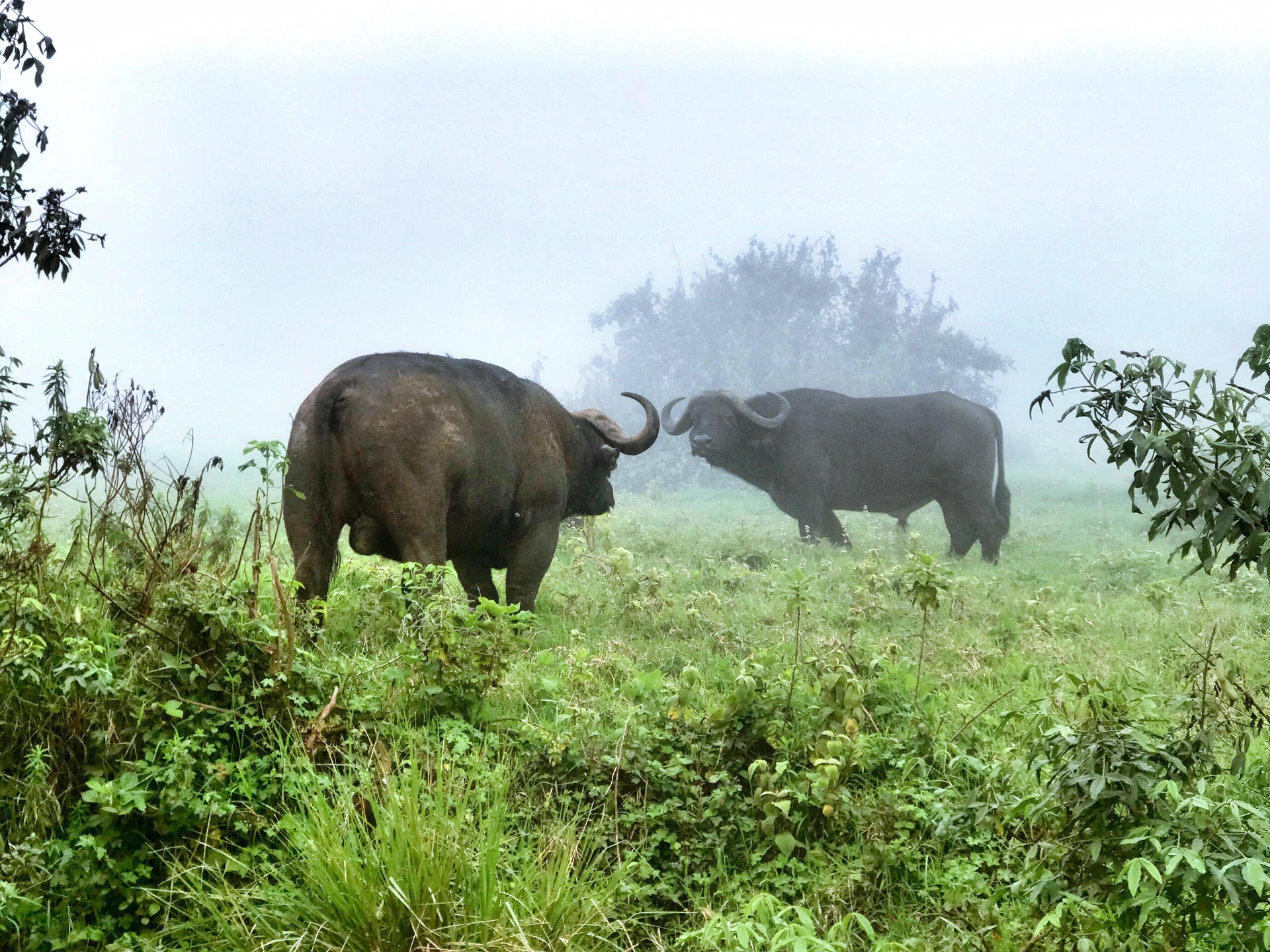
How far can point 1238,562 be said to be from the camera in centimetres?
215

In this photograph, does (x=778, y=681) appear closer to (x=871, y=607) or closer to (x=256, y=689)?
(x=256, y=689)

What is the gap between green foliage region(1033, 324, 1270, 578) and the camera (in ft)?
6.64

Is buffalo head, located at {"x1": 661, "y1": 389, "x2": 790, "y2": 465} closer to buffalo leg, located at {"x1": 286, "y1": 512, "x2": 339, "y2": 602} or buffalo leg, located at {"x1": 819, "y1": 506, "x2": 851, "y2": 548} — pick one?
buffalo leg, located at {"x1": 819, "y1": 506, "x2": 851, "y2": 548}

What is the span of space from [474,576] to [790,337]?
11887 mm

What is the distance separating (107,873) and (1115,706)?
111 inches

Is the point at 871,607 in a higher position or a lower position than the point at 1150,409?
lower

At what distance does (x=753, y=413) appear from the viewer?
11.2 meters

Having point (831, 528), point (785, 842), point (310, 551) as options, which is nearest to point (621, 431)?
point (310, 551)

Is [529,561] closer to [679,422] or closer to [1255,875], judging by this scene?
[1255,875]

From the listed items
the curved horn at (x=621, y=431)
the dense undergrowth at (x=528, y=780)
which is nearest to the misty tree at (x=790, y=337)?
the curved horn at (x=621, y=431)

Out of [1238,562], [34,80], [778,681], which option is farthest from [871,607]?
[34,80]

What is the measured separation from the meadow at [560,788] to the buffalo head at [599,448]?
237 centimetres

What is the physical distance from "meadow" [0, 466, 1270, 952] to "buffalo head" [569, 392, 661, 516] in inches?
93.2

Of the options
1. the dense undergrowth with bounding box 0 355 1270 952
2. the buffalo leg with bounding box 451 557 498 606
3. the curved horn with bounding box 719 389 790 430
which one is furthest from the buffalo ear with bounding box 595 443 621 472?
the curved horn with bounding box 719 389 790 430
